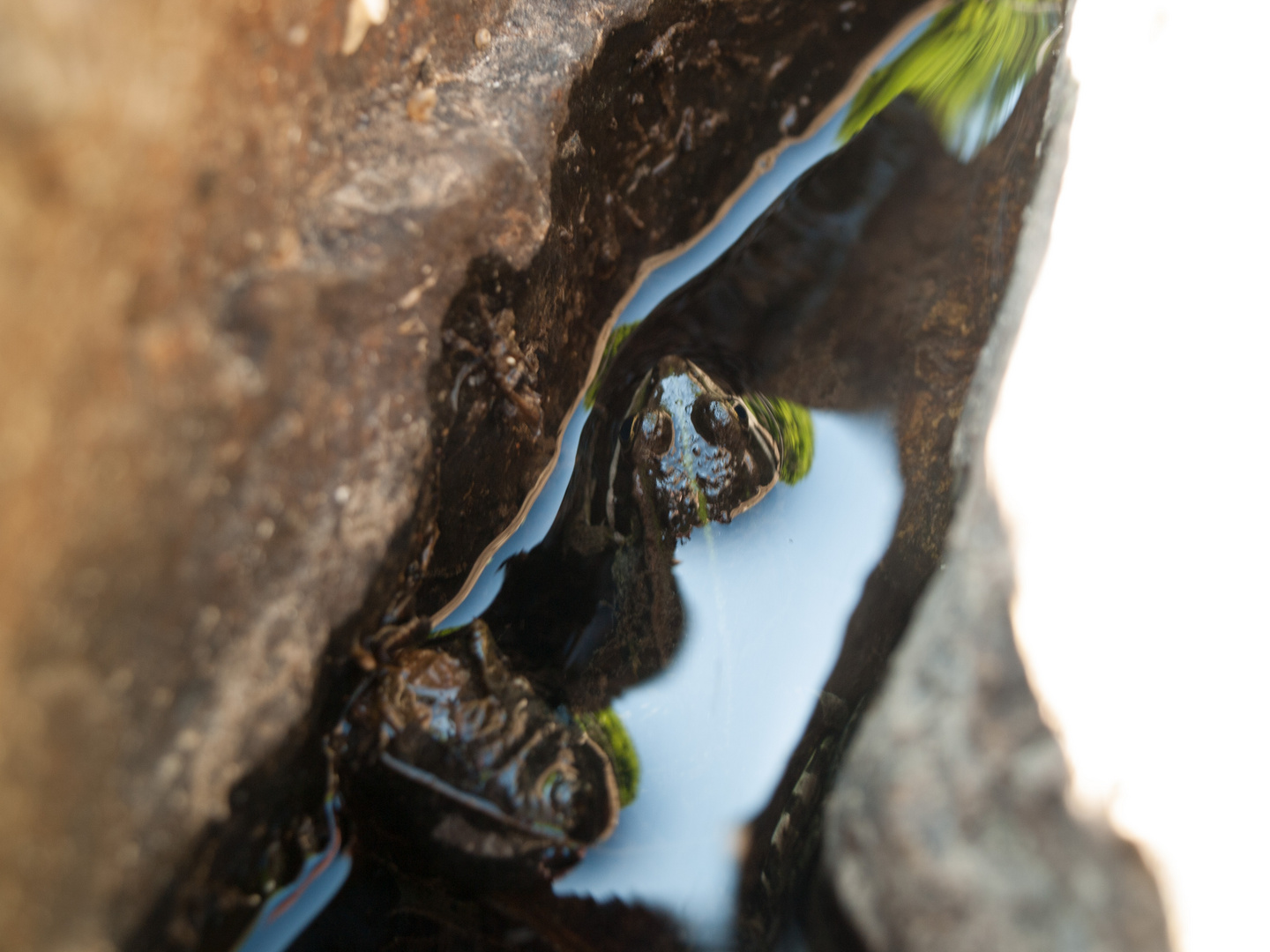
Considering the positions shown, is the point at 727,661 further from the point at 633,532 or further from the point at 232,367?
the point at 232,367

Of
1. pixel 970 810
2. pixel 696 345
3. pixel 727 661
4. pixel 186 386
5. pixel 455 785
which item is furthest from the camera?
pixel 696 345

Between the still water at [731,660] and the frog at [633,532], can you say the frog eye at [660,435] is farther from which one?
the still water at [731,660]

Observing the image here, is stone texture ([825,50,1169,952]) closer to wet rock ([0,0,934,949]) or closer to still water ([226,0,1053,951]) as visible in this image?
still water ([226,0,1053,951])

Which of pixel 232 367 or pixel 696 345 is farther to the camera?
pixel 696 345

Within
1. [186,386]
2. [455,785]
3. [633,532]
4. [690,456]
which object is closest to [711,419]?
[690,456]

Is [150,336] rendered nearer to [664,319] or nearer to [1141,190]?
[664,319]

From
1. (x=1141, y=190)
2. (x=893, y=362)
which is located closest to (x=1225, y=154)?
Result: (x=1141, y=190)

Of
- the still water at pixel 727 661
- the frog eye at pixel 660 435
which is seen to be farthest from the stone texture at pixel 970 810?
the frog eye at pixel 660 435
